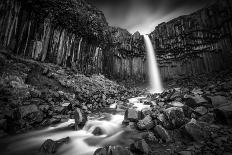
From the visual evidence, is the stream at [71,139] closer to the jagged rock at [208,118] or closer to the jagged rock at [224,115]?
the jagged rock at [208,118]

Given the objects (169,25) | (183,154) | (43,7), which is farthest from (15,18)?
(169,25)

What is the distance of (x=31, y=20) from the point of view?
17.1 m

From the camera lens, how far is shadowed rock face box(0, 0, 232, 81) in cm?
1638

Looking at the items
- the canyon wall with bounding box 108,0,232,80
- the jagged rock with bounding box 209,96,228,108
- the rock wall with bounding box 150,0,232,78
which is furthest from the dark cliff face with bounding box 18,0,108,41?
the jagged rock with bounding box 209,96,228,108

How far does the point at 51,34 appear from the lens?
19438 mm

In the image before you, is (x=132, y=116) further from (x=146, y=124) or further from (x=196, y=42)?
(x=196, y=42)

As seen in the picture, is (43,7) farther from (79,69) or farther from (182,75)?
(182,75)

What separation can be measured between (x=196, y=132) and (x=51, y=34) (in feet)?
70.3

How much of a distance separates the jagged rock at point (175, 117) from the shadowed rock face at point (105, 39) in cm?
1809

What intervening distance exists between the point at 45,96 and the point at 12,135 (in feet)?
15.9

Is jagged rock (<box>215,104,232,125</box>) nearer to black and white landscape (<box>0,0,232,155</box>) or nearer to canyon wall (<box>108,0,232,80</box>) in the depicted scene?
black and white landscape (<box>0,0,232,155</box>)

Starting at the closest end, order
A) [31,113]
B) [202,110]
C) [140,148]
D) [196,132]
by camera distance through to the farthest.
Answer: [140,148]
[196,132]
[202,110]
[31,113]

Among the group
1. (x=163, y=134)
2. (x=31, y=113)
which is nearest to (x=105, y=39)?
(x=31, y=113)

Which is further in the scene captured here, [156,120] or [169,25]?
[169,25]
